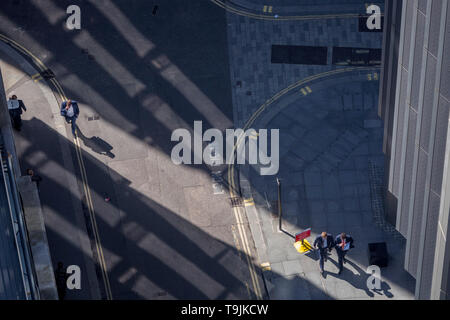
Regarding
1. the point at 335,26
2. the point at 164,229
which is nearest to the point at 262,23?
the point at 335,26

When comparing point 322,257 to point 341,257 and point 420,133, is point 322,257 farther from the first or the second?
point 420,133

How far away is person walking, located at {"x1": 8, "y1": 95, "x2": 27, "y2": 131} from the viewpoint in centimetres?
3444

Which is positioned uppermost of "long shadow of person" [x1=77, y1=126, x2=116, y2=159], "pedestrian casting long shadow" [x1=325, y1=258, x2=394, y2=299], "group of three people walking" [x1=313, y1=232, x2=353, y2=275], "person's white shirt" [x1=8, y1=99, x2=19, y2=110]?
"person's white shirt" [x1=8, y1=99, x2=19, y2=110]

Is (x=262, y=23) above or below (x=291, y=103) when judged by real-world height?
above

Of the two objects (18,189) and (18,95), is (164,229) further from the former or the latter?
(18,95)

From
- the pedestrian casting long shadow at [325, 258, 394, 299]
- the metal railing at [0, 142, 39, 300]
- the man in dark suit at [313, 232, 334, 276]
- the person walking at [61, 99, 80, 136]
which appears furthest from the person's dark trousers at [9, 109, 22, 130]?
the pedestrian casting long shadow at [325, 258, 394, 299]

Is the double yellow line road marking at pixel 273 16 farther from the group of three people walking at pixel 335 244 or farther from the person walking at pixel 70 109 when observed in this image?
the group of three people walking at pixel 335 244

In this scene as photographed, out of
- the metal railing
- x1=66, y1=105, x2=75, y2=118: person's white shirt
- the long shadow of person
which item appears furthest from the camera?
the long shadow of person

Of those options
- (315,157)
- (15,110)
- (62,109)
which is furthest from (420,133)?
(15,110)

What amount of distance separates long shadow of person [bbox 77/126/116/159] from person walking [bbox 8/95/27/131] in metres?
3.24

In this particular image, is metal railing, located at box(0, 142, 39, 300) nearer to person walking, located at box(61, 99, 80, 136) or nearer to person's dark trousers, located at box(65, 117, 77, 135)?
person walking, located at box(61, 99, 80, 136)

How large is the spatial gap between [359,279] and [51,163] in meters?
17.7

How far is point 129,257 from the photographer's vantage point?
33938mm
